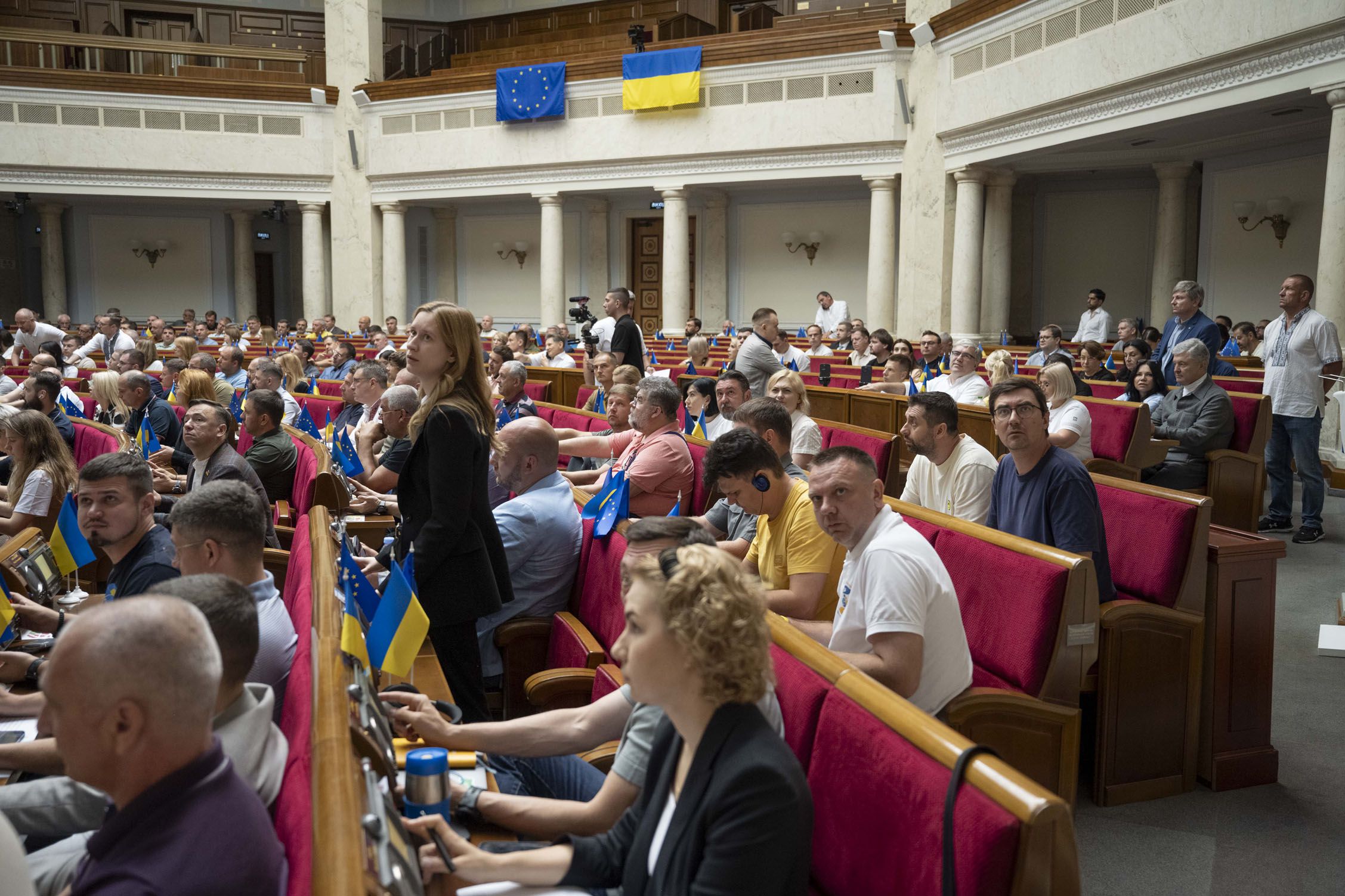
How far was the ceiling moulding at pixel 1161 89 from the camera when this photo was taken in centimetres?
870

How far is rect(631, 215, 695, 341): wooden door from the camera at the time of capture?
763 inches

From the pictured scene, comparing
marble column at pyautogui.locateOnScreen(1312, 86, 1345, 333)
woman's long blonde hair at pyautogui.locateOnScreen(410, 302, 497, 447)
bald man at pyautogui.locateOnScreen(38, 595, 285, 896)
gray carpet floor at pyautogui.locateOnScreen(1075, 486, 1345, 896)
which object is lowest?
gray carpet floor at pyautogui.locateOnScreen(1075, 486, 1345, 896)

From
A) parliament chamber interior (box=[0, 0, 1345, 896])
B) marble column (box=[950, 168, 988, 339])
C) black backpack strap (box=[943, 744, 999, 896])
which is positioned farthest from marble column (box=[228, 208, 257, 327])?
black backpack strap (box=[943, 744, 999, 896])

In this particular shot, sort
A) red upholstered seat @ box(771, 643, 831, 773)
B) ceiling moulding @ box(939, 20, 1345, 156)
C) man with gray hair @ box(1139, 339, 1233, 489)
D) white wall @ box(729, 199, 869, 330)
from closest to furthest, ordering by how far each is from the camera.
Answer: red upholstered seat @ box(771, 643, 831, 773), man with gray hair @ box(1139, 339, 1233, 489), ceiling moulding @ box(939, 20, 1345, 156), white wall @ box(729, 199, 869, 330)

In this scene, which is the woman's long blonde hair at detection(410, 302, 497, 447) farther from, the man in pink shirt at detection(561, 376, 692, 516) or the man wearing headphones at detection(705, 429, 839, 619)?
the man in pink shirt at detection(561, 376, 692, 516)

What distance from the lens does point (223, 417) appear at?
455 cm

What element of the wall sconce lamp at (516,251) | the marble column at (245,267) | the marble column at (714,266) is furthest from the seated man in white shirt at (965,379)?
the marble column at (245,267)

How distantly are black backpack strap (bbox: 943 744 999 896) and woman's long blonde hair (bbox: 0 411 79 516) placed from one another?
4.46m

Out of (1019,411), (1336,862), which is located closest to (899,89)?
(1019,411)

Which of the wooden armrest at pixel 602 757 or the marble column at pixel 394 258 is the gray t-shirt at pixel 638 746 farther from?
the marble column at pixel 394 258

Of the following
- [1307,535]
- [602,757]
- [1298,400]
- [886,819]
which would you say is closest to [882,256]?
[1298,400]

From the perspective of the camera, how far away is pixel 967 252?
13.8m

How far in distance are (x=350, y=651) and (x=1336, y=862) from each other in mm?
2726

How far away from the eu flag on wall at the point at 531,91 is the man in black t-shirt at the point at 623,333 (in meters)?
9.58
